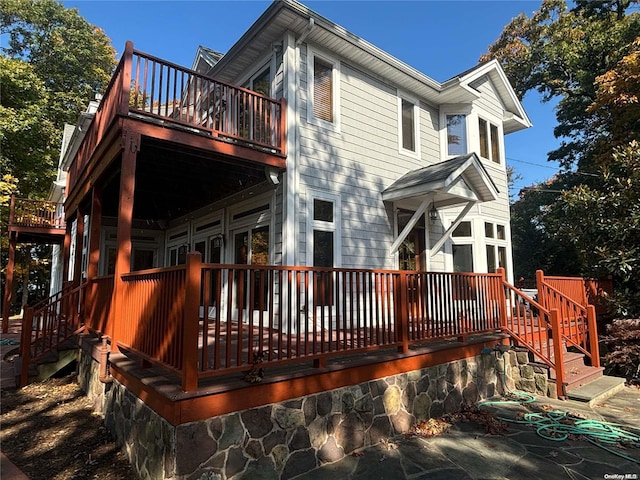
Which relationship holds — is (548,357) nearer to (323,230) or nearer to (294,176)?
(323,230)

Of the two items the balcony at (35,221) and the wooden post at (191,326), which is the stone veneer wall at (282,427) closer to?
the wooden post at (191,326)

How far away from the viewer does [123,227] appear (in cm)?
468

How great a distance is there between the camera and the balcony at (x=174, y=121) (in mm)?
4883

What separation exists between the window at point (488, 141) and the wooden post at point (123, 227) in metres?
8.63

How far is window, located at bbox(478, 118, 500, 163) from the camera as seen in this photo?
9.84m

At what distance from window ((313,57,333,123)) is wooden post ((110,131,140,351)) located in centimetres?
340

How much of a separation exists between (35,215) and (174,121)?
43.3 feet

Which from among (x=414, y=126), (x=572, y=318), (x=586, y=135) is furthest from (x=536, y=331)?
(x=586, y=135)

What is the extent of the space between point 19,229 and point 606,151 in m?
21.1

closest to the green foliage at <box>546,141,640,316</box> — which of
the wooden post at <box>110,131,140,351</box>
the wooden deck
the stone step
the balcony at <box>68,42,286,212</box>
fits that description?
the stone step

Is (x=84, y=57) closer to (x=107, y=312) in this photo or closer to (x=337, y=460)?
(x=107, y=312)

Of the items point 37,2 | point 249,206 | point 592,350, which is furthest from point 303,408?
point 37,2

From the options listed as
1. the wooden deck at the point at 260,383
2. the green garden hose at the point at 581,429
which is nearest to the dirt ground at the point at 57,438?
the wooden deck at the point at 260,383

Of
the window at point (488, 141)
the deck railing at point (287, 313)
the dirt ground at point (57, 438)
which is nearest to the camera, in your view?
the deck railing at point (287, 313)
